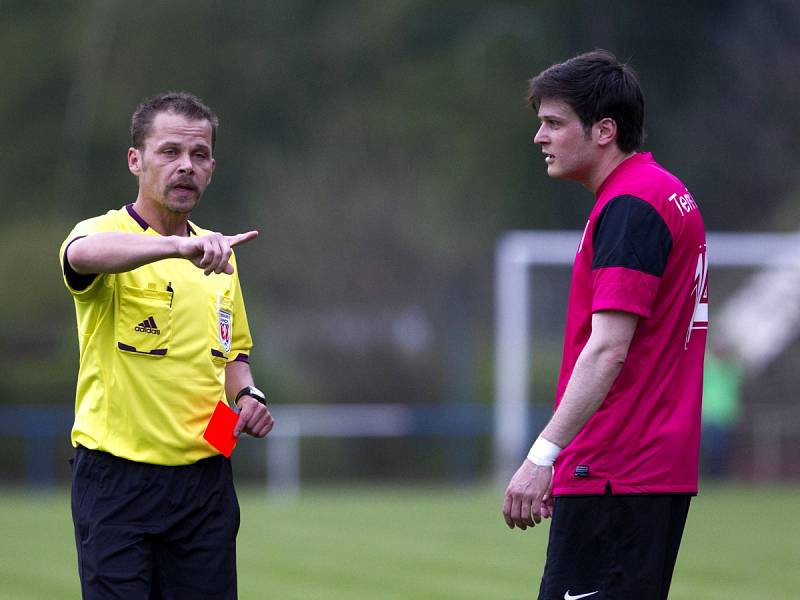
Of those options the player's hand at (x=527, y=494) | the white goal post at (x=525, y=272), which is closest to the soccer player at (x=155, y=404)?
the player's hand at (x=527, y=494)

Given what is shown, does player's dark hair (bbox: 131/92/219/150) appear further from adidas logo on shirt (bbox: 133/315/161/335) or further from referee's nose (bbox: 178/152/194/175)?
adidas logo on shirt (bbox: 133/315/161/335)

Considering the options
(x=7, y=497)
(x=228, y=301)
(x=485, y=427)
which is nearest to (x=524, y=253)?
(x=485, y=427)

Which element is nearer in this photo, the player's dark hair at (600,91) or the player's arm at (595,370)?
the player's arm at (595,370)

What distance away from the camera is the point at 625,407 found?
13.1 ft

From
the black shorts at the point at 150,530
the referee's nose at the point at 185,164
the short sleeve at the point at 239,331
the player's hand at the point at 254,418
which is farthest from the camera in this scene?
the short sleeve at the point at 239,331

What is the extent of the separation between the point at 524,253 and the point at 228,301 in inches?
596

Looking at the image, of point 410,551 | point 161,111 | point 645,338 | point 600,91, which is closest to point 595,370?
point 645,338

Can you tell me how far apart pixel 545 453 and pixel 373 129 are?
25.7 m

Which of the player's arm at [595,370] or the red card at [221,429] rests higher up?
the player's arm at [595,370]

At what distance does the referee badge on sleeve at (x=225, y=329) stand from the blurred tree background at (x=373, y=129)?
20.4 metres

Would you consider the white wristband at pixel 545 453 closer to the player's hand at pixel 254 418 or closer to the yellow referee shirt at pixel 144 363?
the player's hand at pixel 254 418

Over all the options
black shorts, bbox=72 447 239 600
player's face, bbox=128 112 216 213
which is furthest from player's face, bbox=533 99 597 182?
black shorts, bbox=72 447 239 600

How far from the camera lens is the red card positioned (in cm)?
442

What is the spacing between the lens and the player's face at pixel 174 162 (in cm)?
442
